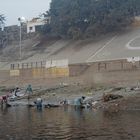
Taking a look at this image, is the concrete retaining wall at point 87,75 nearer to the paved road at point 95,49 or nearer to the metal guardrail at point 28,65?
the metal guardrail at point 28,65

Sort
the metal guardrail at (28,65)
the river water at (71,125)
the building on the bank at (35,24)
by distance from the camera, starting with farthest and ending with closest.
Answer: the building on the bank at (35,24)
the metal guardrail at (28,65)
the river water at (71,125)

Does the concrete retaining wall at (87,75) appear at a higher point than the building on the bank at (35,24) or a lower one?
lower

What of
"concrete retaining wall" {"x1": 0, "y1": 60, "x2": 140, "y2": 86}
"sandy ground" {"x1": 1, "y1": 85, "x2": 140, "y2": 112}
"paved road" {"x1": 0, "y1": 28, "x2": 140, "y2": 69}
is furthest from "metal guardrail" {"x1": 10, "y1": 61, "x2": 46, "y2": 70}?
"sandy ground" {"x1": 1, "y1": 85, "x2": 140, "y2": 112}

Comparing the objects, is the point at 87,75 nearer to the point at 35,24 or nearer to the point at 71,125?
the point at 71,125

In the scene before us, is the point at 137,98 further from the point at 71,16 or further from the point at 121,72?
the point at 71,16

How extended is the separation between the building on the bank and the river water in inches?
2671

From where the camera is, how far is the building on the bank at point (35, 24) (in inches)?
4177

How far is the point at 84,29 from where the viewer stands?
91.9 meters

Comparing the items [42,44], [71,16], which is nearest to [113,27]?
[71,16]

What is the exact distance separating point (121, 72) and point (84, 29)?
1306 inches

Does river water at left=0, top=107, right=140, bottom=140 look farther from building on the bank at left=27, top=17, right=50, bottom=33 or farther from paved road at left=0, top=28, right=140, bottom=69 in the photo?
building on the bank at left=27, top=17, right=50, bottom=33

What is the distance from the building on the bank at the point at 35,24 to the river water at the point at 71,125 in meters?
67.8

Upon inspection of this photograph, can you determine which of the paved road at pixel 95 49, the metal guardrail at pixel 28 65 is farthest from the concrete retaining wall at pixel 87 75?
the paved road at pixel 95 49

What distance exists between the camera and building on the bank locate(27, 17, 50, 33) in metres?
106
